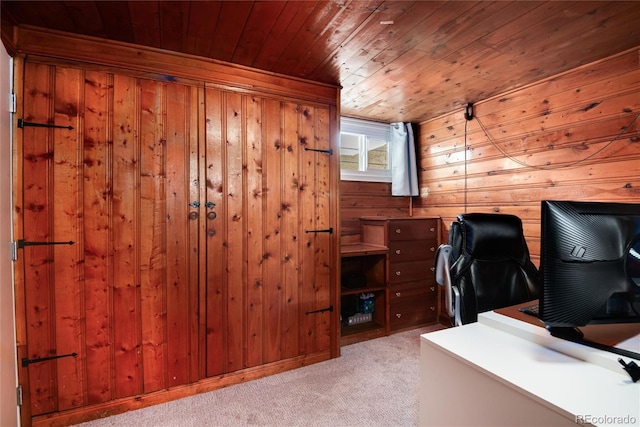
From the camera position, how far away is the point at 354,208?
3.43 metres

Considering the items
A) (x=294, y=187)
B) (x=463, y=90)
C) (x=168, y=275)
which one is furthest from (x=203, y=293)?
(x=463, y=90)

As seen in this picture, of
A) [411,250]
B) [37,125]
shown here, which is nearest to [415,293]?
[411,250]

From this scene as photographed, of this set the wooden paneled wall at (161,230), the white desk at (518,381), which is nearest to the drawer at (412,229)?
the wooden paneled wall at (161,230)

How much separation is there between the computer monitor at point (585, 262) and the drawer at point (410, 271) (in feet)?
7.02

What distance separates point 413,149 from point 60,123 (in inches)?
126

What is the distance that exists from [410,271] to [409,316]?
18.7 inches

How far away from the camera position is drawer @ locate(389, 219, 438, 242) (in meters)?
3.06

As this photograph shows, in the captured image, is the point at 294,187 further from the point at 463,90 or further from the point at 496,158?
the point at 496,158

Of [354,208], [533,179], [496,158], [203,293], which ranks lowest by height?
[203,293]

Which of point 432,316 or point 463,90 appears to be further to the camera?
point 432,316

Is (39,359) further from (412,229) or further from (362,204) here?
(412,229)

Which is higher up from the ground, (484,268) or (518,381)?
(484,268)

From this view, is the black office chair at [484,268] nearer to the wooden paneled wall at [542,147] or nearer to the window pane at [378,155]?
the wooden paneled wall at [542,147]

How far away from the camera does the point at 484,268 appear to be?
173 centimetres
